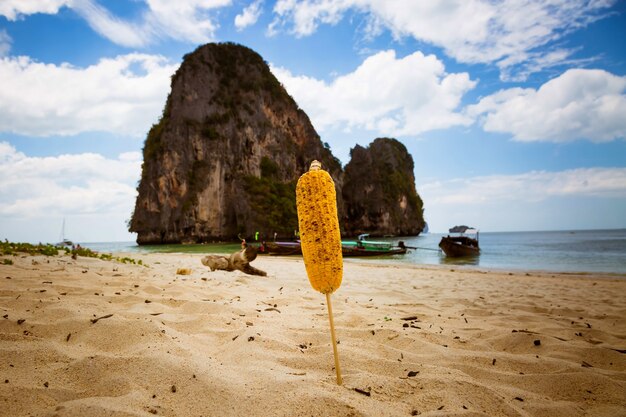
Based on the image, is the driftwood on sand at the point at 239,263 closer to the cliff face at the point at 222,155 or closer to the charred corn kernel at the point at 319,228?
the charred corn kernel at the point at 319,228

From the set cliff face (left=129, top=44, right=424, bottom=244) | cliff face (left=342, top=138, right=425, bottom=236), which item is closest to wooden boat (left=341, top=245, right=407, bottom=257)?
cliff face (left=129, top=44, right=424, bottom=244)

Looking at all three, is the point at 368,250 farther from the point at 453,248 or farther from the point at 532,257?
the point at 532,257

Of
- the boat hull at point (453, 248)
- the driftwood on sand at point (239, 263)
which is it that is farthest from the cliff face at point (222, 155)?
the driftwood on sand at point (239, 263)

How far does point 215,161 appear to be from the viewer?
6825 cm

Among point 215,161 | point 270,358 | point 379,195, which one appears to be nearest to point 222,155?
point 215,161

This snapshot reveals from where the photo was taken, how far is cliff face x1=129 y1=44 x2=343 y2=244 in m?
66.4

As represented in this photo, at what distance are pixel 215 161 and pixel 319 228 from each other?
232 feet

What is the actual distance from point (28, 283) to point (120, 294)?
107cm

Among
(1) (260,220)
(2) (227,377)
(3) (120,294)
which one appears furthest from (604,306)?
(1) (260,220)

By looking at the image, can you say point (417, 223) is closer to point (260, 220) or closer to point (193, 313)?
point (260, 220)

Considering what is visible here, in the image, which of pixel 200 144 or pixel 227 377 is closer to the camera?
pixel 227 377

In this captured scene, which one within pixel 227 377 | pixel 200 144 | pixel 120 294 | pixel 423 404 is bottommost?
pixel 423 404

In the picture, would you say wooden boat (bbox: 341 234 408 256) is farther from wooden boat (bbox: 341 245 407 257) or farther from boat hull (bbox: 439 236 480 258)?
boat hull (bbox: 439 236 480 258)

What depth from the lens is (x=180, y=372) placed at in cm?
204
